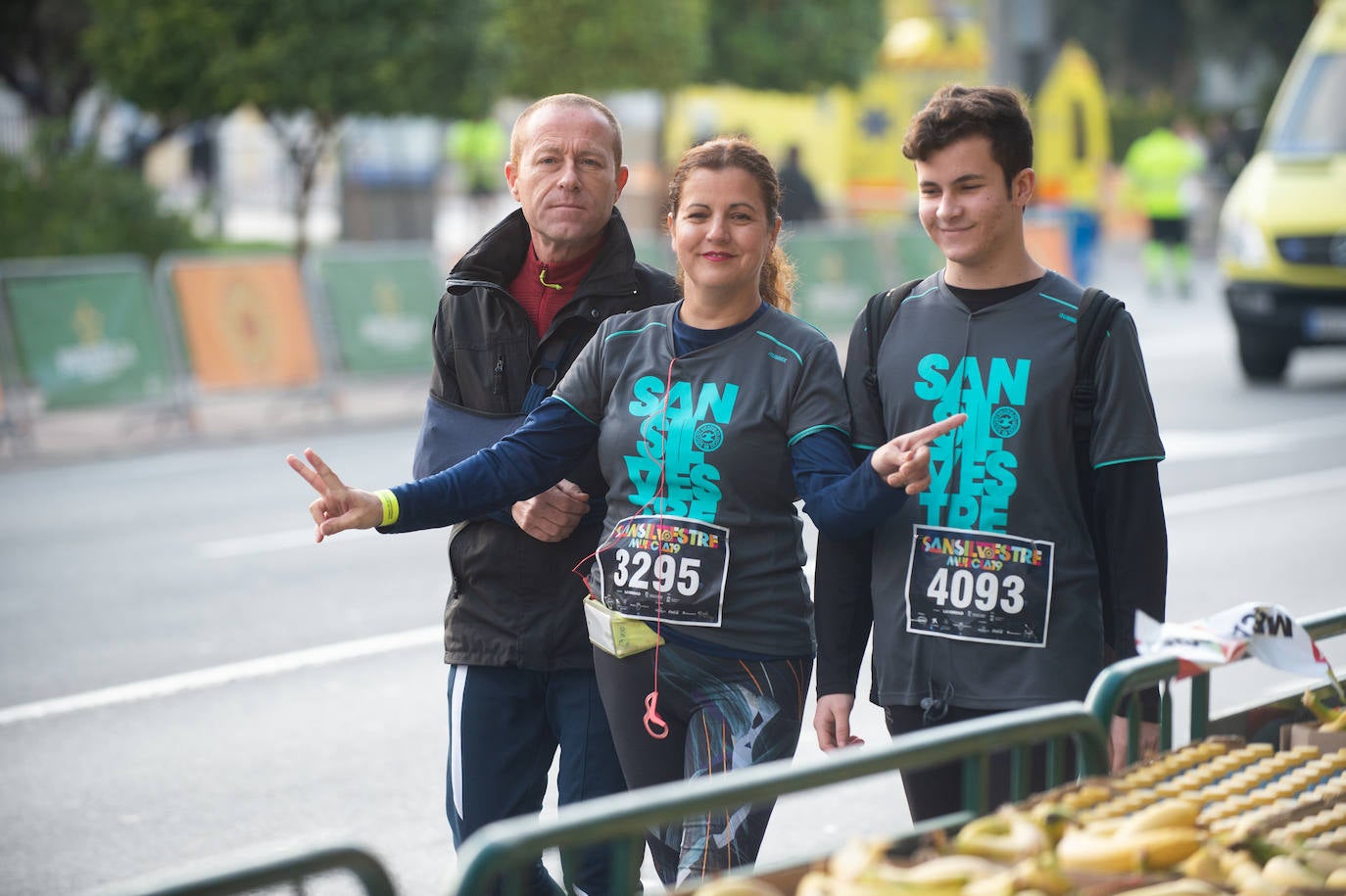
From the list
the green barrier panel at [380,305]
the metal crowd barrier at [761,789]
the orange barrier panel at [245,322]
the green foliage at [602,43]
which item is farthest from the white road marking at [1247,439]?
the green foliage at [602,43]

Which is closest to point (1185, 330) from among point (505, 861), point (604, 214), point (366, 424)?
point (366, 424)

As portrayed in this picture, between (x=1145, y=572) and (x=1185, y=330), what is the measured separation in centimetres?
1716

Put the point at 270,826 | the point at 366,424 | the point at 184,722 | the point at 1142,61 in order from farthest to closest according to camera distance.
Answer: the point at 1142,61
the point at 366,424
the point at 184,722
the point at 270,826

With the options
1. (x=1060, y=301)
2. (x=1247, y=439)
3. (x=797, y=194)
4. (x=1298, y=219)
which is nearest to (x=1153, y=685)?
(x=1060, y=301)

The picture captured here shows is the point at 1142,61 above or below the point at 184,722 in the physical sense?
above

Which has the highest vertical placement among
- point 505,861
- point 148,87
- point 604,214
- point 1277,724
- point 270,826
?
point 148,87

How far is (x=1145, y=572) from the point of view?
10.0 ft

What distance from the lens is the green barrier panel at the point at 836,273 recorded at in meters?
16.9

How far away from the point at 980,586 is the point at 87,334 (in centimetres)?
1091

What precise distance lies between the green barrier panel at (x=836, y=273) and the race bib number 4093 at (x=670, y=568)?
13.3 m

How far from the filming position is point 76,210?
672 inches

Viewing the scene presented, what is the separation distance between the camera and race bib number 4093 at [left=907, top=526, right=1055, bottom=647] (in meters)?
3.10

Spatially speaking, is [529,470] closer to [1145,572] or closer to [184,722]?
[1145,572]

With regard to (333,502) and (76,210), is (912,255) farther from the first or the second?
(333,502)
